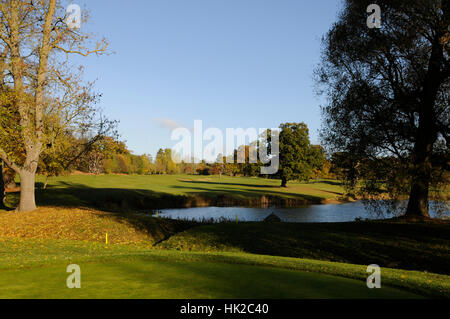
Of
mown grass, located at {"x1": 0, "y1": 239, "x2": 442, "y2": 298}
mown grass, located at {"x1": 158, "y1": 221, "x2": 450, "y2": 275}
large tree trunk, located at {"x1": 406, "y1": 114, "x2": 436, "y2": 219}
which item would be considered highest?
large tree trunk, located at {"x1": 406, "y1": 114, "x2": 436, "y2": 219}

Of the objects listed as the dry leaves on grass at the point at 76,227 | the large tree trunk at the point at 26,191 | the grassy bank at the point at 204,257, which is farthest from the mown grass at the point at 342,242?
the large tree trunk at the point at 26,191

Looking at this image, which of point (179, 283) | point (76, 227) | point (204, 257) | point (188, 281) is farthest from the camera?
point (76, 227)

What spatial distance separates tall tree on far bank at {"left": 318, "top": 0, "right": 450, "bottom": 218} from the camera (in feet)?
66.9

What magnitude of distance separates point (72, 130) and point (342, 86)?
18810mm

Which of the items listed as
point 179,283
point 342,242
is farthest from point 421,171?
point 179,283

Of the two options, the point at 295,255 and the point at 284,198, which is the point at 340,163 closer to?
the point at 295,255

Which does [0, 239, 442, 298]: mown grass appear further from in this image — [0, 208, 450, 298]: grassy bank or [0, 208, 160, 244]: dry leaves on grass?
[0, 208, 160, 244]: dry leaves on grass

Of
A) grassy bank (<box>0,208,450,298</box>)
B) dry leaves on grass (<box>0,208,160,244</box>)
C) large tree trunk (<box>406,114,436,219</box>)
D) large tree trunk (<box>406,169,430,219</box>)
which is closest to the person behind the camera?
grassy bank (<box>0,208,450,298</box>)

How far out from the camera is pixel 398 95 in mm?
21797

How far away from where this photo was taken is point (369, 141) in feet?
72.7

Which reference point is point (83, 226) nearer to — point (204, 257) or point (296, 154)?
point (204, 257)

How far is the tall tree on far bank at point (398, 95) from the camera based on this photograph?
2039cm

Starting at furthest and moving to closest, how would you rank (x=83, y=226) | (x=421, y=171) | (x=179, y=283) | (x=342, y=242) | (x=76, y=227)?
(x=83, y=226) → (x=76, y=227) → (x=342, y=242) → (x=421, y=171) → (x=179, y=283)

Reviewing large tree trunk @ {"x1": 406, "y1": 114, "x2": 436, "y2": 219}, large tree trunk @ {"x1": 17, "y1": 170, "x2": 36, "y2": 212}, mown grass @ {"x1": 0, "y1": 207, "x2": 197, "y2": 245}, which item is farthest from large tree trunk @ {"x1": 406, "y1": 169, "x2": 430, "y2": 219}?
large tree trunk @ {"x1": 17, "y1": 170, "x2": 36, "y2": 212}
